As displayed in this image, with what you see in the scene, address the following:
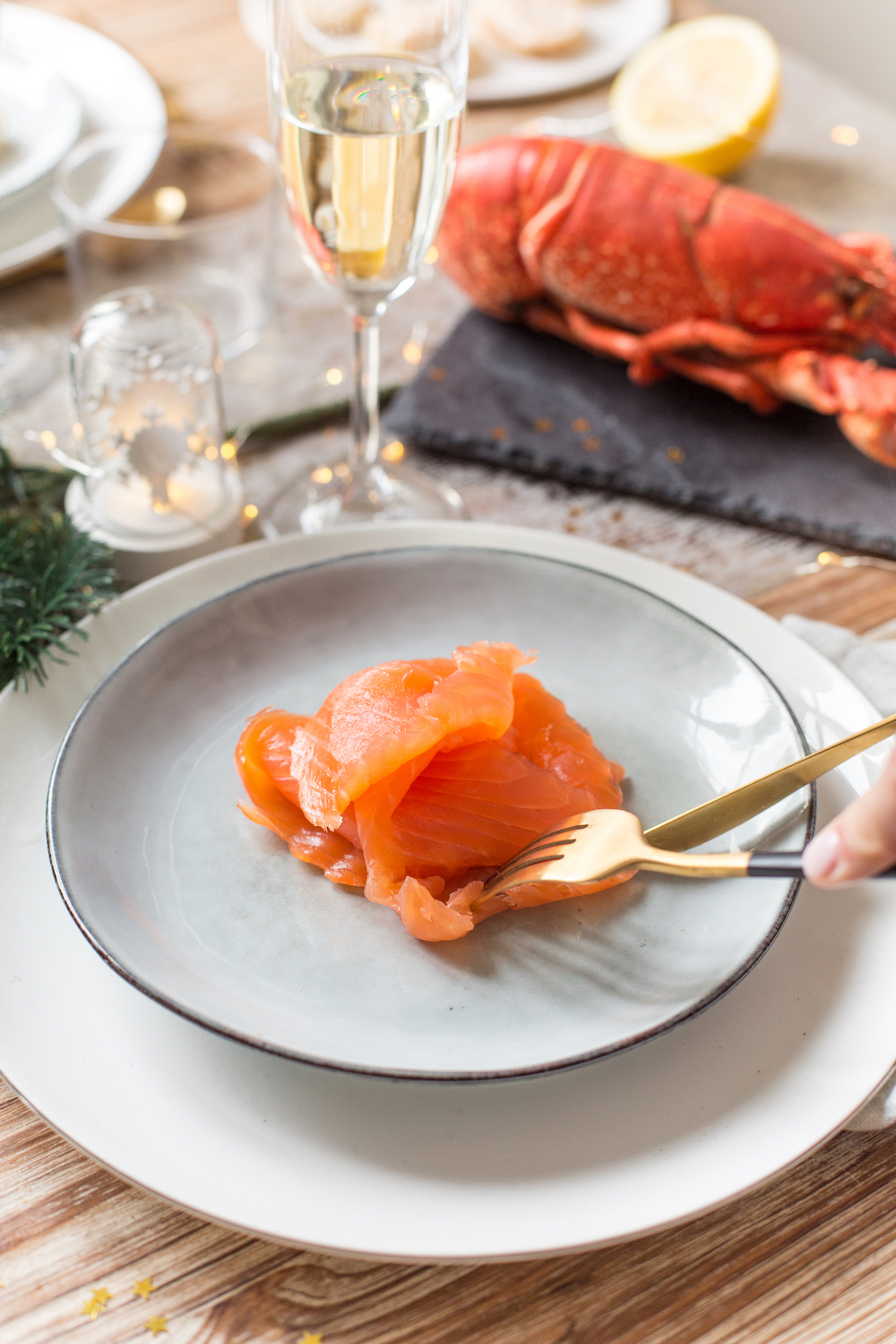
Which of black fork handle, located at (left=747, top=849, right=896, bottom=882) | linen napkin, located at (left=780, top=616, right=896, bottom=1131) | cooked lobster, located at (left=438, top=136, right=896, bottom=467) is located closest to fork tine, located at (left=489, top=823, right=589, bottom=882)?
black fork handle, located at (left=747, top=849, right=896, bottom=882)

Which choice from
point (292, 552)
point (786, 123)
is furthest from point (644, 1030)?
point (786, 123)

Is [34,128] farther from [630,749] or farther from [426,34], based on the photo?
[630,749]

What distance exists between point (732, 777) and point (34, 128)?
126 cm

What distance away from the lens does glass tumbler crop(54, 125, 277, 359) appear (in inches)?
49.1

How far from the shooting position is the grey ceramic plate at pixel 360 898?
23.7 inches

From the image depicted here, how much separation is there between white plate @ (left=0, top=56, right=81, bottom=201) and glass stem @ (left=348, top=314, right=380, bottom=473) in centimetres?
59

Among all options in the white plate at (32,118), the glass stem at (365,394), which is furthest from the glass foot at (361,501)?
the white plate at (32,118)

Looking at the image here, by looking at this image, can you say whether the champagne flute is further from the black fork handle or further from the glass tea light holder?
the black fork handle

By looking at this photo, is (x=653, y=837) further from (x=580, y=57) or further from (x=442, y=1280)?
(x=580, y=57)

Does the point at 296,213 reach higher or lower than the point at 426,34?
lower

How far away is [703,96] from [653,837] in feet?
4.12

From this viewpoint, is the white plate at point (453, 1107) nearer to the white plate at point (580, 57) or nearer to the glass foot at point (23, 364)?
the glass foot at point (23, 364)

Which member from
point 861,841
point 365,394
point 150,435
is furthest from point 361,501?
point 861,841

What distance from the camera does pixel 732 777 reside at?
29.4 inches
